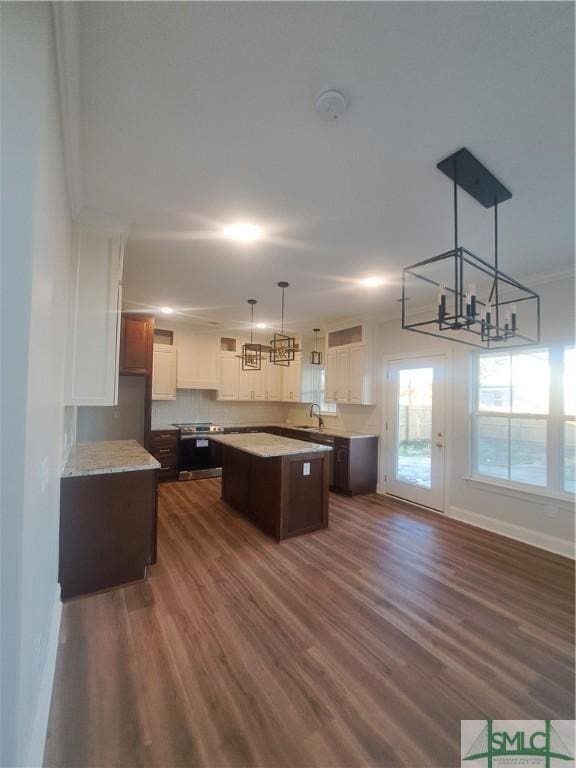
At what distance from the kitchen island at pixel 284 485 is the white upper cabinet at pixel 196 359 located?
2330 mm

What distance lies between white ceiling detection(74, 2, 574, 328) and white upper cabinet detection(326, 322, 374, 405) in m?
2.34

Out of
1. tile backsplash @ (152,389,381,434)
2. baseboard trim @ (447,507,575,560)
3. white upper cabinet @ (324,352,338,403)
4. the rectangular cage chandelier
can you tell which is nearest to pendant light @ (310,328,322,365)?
white upper cabinet @ (324,352,338,403)

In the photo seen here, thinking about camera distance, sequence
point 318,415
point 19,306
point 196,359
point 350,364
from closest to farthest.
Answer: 1. point 19,306
2. point 350,364
3. point 196,359
4. point 318,415

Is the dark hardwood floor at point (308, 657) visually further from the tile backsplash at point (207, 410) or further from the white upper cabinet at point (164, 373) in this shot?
the tile backsplash at point (207, 410)

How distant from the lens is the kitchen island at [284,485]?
10.4 ft

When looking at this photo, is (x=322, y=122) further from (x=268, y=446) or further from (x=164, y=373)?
(x=164, y=373)

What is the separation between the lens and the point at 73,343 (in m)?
2.23

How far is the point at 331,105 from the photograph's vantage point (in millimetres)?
1358

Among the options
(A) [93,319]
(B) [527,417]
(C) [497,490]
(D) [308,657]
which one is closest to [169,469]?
(A) [93,319]

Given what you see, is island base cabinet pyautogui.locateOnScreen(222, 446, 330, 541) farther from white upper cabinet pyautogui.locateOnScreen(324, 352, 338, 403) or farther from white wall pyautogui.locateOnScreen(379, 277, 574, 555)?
white upper cabinet pyautogui.locateOnScreen(324, 352, 338, 403)

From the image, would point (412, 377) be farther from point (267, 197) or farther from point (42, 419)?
point (42, 419)

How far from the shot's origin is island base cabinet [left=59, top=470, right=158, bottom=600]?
7.34 feet

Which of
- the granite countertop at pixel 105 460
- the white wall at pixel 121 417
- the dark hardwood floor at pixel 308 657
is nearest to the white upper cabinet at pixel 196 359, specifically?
the white wall at pixel 121 417

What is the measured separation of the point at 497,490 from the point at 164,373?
5.02 metres
